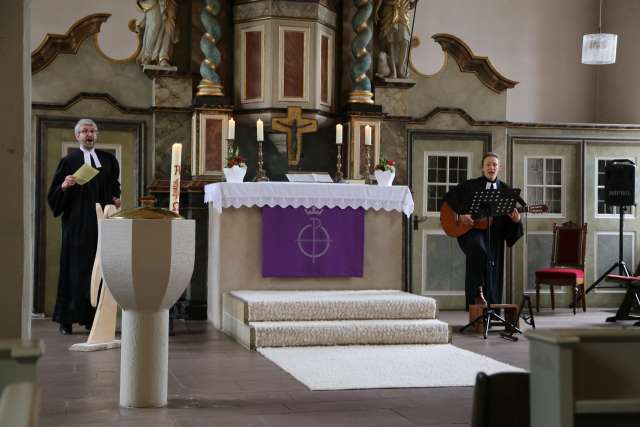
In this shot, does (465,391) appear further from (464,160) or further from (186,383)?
(464,160)

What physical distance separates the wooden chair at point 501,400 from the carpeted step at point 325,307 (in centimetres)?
487

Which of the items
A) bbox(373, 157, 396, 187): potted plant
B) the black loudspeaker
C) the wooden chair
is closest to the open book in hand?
bbox(373, 157, 396, 187): potted plant

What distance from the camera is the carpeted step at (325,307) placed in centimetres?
745

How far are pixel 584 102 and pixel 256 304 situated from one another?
6.82 meters

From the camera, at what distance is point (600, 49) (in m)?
11.0

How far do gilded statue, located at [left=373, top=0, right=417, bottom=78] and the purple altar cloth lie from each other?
2481 millimetres

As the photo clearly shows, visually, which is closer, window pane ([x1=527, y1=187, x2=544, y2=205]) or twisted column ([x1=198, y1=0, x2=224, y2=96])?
twisted column ([x1=198, y1=0, x2=224, y2=96])

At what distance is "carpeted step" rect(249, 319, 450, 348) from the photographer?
23.6ft

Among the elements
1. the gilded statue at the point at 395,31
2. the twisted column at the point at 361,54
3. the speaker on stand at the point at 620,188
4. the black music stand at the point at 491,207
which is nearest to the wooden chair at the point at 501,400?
the black music stand at the point at 491,207

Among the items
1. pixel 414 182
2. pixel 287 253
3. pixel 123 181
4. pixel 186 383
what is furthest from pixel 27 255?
pixel 414 182

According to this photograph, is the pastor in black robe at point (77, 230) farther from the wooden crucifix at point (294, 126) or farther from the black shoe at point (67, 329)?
the wooden crucifix at point (294, 126)

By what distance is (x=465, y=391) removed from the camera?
552cm

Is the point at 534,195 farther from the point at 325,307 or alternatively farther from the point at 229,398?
the point at 229,398

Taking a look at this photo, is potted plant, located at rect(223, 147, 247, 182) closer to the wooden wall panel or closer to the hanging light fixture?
the wooden wall panel
